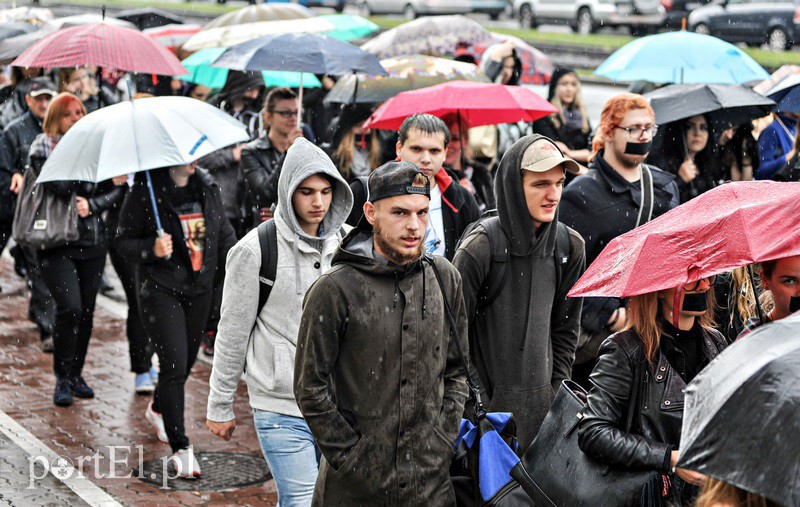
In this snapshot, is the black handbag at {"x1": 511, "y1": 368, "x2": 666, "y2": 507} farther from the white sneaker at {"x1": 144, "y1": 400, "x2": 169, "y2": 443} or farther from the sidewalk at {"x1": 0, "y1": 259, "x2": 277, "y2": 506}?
the white sneaker at {"x1": 144, "y1": 400, "x2": 169, "y2": 443}

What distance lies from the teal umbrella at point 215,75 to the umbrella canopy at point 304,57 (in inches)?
44.9

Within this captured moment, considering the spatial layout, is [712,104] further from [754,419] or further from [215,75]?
[754,419]

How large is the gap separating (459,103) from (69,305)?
337 cm

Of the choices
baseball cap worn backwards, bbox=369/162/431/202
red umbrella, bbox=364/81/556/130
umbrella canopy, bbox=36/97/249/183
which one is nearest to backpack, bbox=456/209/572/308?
baseball cap worn backwards, bbox=369/162/431/202

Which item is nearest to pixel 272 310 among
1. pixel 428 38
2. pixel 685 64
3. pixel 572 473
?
pixel 572 473

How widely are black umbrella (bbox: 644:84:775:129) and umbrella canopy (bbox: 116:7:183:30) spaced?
978 cm

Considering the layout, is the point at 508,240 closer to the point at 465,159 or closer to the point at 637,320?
the point at 637,320

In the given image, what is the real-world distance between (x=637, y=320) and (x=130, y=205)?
13.9ft

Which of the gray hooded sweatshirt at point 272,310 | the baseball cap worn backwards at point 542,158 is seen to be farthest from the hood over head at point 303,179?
the baseball cap worn backwards at point 542,158

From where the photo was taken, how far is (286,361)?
17.9 ft

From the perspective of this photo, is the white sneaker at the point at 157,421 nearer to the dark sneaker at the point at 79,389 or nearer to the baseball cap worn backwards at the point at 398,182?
the dark sneaker at the point at 79,389

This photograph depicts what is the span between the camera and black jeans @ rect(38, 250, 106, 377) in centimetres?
910

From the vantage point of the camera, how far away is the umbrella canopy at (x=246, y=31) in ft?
38.3

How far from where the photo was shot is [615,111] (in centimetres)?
692
